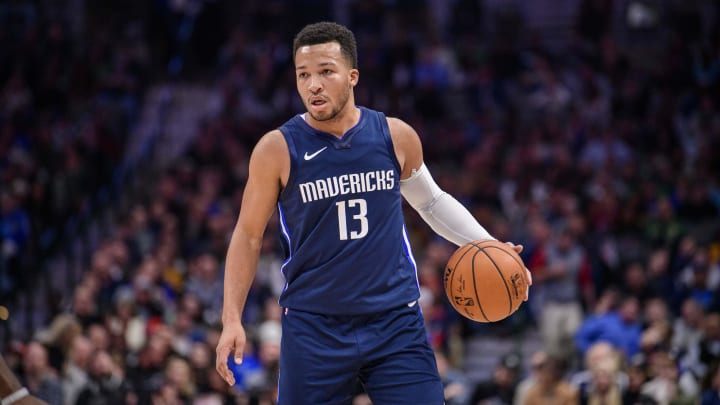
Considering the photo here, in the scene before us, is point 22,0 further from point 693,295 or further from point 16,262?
point 693,295

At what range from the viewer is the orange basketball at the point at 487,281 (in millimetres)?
4691

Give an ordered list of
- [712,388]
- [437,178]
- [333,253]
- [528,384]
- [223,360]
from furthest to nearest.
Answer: [437,178]
[528,384]
[712,388]
[333,253]
[223,360]

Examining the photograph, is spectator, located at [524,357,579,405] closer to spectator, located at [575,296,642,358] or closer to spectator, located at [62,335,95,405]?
spectator, located at [575,296,642,358]

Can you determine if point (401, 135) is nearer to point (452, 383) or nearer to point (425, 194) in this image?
point (425, 194)

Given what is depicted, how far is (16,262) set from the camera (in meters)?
12.6

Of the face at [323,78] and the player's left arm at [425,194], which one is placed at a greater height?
the face at [323,78]

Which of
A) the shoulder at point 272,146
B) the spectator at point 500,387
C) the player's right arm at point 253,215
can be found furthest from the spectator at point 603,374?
the shoulder at point 272,146

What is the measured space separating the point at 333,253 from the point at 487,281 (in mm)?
771

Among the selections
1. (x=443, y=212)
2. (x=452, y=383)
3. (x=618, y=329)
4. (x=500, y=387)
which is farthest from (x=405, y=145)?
(x=618, y=329)

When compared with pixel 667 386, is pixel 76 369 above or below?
above

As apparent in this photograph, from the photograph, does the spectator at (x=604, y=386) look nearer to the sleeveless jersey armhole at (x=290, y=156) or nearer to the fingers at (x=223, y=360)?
the sleeveless jersey armhole at (x=290, y=156)

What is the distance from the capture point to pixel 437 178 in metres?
13.6

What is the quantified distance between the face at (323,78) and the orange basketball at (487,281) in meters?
0.94

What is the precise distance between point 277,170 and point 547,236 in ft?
25.3
